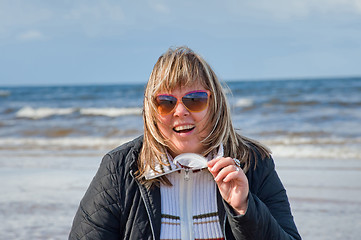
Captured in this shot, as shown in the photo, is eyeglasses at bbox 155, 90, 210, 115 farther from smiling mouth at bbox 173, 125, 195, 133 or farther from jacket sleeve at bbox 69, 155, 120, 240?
jacket sleeve at bbox 69, 155, 120, 240

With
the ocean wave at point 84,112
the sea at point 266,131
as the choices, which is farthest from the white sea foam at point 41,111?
the sea at point 266,131

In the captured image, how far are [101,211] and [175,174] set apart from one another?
36 centimetres

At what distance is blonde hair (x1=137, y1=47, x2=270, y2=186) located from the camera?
6.60 ft

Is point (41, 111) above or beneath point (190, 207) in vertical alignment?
beneath

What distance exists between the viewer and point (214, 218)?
2.05 m

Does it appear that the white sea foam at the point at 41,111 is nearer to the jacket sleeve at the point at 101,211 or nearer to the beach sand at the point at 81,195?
the beach sand at the point at 81,195

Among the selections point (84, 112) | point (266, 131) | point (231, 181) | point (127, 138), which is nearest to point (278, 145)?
point (266, 131)

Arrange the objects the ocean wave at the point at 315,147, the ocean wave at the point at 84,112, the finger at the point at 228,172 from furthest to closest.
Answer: the ocean wave at the point at 84,112 < the ocean wave at the point at 315,147 < the finger at the point at 228,172

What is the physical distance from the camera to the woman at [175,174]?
6.61ft

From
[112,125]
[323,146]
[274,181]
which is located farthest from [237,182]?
[112,125]

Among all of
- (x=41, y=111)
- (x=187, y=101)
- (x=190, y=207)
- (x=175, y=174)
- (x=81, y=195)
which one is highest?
(x=187, y=101)

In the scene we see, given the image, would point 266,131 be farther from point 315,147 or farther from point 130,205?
point 130,205

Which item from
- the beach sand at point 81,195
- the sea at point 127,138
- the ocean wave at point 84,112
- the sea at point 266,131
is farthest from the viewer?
the ocean wave at point 84,112

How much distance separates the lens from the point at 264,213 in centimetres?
186
